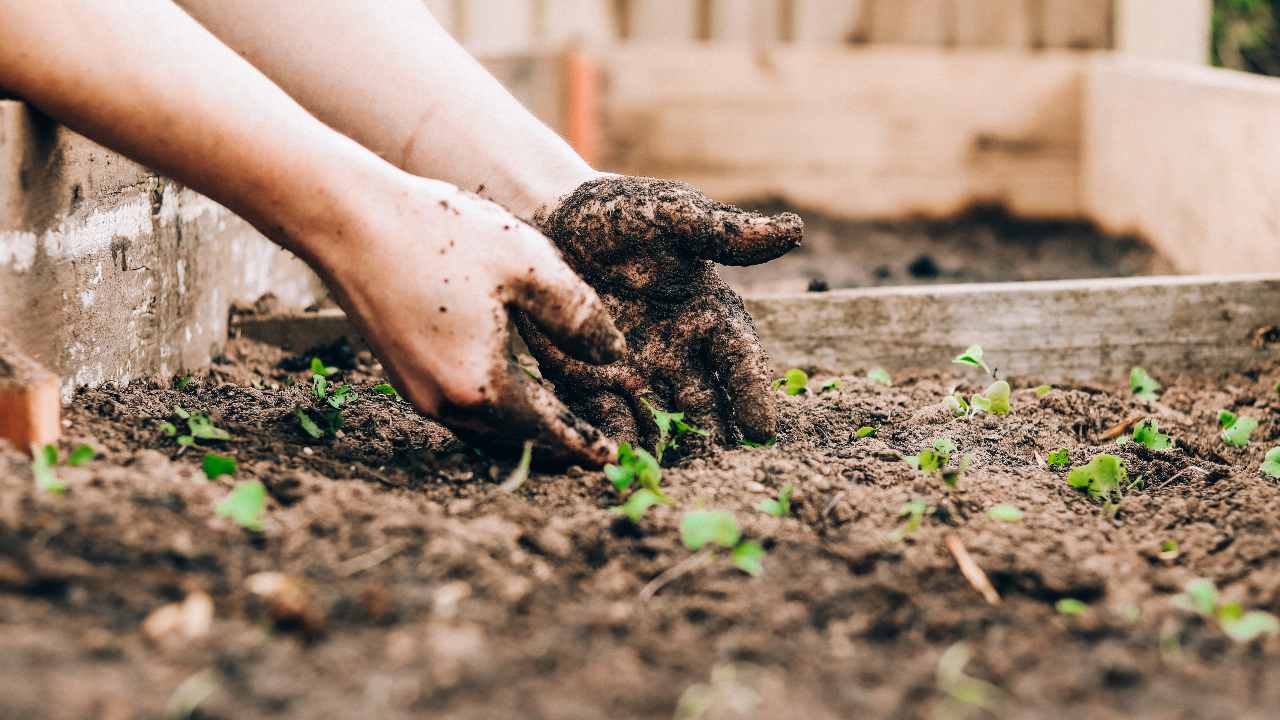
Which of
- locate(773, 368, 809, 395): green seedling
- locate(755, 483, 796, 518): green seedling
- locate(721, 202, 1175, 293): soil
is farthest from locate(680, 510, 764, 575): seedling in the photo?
locate(721, 202, 1175, 293): soil

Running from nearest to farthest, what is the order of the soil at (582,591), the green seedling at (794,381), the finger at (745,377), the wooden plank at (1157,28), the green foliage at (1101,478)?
1. the soil at (582,591)
2. the green foliage at (1101,478)
3. the finger at (745,377)
4. the green seedling at (794,381)
5. the wooden plank at (1157,28)

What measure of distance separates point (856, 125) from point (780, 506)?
306cm

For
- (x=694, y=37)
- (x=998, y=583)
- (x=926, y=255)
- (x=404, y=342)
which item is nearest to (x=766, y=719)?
(x=998, y=583)

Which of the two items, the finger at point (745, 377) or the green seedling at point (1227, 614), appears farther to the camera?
the finger at point (745, 377)

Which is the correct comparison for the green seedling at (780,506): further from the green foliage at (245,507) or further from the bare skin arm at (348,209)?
the green foliage at (245,507)

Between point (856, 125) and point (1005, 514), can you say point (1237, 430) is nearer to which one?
point (1005, 514)

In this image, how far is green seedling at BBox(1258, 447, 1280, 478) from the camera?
149 cm

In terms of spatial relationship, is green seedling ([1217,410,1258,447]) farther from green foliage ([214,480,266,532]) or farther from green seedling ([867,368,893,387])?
green foliage ([214,480,266,532])

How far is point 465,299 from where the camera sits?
1393 mm

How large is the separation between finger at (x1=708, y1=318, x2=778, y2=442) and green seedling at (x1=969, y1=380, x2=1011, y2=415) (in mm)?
360

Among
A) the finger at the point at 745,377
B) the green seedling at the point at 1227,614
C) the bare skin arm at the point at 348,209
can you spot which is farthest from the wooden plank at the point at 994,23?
the green seedling at the point at 1227,614

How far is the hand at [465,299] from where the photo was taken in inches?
54.7

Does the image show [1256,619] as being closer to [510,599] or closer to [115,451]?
[510,599]

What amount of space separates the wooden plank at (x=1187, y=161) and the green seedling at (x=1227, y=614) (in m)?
1.59
